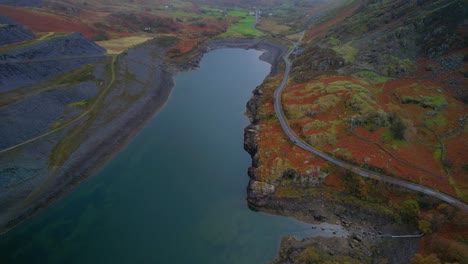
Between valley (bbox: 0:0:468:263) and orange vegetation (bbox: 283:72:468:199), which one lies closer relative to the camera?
valley (bbox: 0:0:468:263)

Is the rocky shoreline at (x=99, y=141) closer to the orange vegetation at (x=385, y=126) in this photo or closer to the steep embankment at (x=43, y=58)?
the steep embankment at (x=43, y=58)

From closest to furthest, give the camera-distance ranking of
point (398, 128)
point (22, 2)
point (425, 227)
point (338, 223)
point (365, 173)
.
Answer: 1. point (425, 227)
2. point (338, 223)
3. point (365, 173)
4. point (398, 128)
5. point (22, 2)

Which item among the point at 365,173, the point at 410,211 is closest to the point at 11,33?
the point at 365,173

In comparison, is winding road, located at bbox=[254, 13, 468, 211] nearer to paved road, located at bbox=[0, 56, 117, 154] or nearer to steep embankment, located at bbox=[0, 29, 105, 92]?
paved road, located at bbox=[0, 56, 117, 154]

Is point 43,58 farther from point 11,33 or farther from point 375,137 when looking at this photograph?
point 375,137

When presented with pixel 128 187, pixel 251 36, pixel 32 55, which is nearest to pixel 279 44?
pixel 251 36

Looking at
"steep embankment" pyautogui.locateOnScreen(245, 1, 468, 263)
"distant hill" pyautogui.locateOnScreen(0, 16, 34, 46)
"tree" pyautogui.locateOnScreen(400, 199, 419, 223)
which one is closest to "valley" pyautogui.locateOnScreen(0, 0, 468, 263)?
"tree" pyautogui.locateOnScreen(400, 199, 419, 223)

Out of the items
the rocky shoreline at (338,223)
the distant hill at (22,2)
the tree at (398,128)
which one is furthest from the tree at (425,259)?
the distant hill at (22,2)

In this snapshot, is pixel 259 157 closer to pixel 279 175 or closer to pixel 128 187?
pixel 279 175
